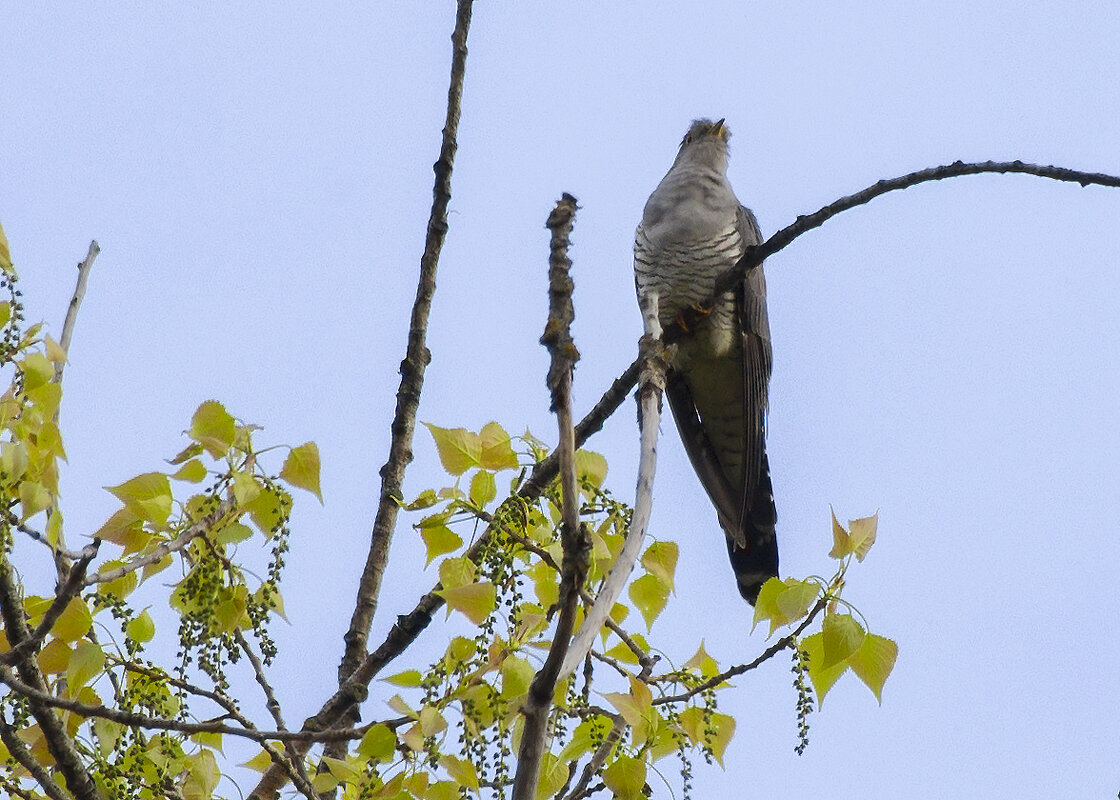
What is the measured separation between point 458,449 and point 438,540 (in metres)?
0.22

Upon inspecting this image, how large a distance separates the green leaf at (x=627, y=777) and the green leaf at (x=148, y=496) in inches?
38.6

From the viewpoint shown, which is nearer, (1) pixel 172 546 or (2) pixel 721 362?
(1) pixel 172 546

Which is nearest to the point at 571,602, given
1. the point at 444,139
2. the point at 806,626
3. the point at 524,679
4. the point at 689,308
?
the point at 524,679

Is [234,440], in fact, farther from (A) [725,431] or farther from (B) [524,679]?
(A) [725,431]

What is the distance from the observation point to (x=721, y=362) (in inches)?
217

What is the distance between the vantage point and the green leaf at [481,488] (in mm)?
2354

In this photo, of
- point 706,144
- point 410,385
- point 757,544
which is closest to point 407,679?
point 410,385

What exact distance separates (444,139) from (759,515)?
2890 mm

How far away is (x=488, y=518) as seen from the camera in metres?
2.37

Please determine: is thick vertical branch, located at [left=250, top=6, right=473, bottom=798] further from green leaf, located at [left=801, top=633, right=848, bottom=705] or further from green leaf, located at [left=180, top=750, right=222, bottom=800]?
green leaf, located at [left=801, top=633, right=848, bottom=705]

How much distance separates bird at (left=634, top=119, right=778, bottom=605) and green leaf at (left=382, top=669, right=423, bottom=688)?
9.69 feet

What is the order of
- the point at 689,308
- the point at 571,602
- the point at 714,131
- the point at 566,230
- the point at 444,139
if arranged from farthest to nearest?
1. the point at 714,131
2. the point at 689,308
3. the point at 444,139
4. the point at 566,230
5. the point at 571,602

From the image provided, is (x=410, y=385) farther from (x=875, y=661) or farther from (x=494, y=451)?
(x=875, y=661)

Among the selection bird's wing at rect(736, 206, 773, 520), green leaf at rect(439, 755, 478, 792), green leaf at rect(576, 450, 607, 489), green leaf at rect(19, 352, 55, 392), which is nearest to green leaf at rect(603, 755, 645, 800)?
green leaf at rect(439, 755, 478, 792)
